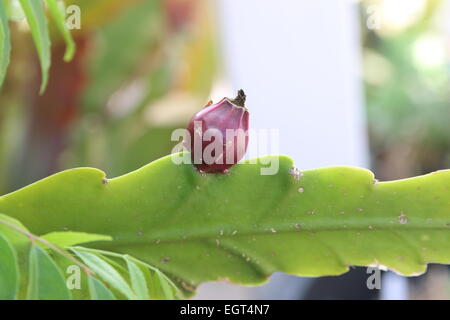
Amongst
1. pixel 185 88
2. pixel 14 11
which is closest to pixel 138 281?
pixel 14 11

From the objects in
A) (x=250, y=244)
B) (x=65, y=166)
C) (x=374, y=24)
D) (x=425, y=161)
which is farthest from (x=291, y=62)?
(x=425, y=161)

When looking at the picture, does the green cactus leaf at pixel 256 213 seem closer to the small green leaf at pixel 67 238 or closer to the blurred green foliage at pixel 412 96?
the small green leaf at pixel 67 238

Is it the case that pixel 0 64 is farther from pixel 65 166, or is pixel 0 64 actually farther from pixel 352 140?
pixel 352 140

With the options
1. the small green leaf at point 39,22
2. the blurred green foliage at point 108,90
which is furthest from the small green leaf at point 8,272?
the blurred green foliage at point 108,90

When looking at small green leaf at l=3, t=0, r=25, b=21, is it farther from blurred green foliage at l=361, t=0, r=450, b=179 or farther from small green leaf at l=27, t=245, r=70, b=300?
blurred green foliage at l=361, t=0, r=450, b=179

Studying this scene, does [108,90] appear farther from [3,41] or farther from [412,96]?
[412,96]

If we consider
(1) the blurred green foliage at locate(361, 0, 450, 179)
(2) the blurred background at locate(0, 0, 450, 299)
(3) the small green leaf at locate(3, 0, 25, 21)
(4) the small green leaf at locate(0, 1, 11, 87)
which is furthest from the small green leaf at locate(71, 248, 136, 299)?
(1) the blurred green foliage at locate(361, 0, 450, 179)
